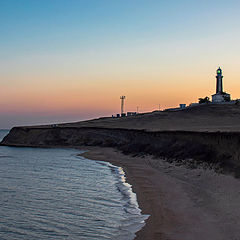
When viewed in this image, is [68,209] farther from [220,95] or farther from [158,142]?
[220,95]

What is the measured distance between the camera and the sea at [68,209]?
1453cm

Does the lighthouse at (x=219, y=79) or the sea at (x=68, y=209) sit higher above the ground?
the lighthouse at (x=219, y=79)

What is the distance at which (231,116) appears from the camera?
303 feet

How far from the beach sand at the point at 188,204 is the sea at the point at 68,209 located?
2.53 ft

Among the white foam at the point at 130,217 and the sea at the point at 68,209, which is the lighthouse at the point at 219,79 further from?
the white foam at the point at 130,217

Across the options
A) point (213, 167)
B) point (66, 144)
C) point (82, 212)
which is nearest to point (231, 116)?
point (66, 144)

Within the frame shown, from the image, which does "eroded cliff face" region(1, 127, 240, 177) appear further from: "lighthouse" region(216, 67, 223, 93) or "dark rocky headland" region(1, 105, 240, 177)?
"lighthouse" region(216, 67, 223, 93)

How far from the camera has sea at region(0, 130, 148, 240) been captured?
14.5m

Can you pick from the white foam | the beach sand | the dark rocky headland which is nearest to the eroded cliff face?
the dark rocky headland

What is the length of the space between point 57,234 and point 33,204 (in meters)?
5.80

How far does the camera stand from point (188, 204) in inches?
732

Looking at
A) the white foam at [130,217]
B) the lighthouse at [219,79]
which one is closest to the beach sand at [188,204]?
the white foam at [130,217]

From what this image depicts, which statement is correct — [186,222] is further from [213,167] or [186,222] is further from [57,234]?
[213,167]

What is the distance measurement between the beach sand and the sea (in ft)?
2.53
